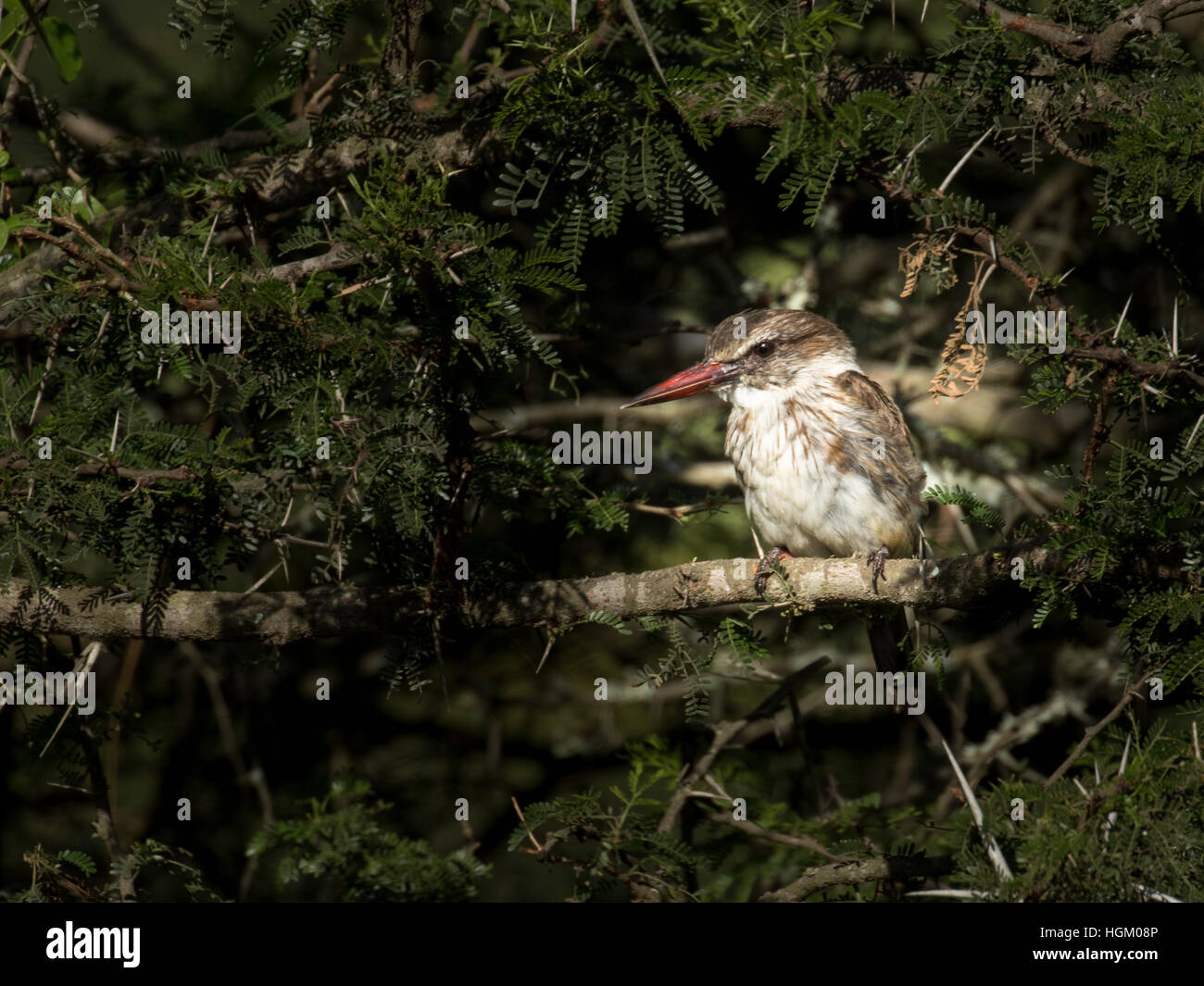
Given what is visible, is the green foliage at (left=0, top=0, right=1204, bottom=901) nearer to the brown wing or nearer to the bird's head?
the bird's head

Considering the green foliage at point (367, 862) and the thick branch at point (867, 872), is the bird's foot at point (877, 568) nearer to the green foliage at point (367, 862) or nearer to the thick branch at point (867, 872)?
the thick branch at point (867, 872)

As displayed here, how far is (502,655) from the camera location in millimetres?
5395

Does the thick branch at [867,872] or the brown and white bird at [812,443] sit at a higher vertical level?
the brown and white bird at [812,443]

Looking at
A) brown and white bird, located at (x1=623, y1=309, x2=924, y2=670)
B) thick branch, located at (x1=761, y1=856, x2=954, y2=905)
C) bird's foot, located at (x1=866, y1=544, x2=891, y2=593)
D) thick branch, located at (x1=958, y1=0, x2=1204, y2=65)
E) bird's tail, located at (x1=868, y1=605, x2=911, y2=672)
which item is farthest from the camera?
bird's tail, located at (x1=868, y1=605, x2=911, y2=672)

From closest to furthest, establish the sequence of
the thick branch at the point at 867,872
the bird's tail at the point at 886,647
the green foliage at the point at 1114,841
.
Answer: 1. the green foliage at the point at 1114,841
2. the thick branch at the point at 867,872
3. the bird's tail at the point at 886,647

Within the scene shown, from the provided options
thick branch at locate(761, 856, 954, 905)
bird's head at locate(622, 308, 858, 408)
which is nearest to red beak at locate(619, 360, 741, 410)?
bird's head at locate(622, 308, 858, 408)

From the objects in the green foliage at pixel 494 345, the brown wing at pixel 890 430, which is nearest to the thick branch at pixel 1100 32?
the green foliage at pixel 494 345

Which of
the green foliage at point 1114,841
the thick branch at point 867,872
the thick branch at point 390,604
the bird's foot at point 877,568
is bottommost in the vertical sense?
the thick branch at point 867,872

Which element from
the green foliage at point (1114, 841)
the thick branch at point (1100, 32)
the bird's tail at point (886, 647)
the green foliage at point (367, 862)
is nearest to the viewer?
the green foliage at point (1114, 841)

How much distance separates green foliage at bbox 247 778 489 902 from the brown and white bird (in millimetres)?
1502

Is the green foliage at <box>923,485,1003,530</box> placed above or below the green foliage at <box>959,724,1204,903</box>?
above

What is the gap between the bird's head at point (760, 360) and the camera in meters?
4.20

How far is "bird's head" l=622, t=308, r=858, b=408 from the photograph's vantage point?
13.8 feet

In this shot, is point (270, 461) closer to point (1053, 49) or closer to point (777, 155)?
point (777, 155)
